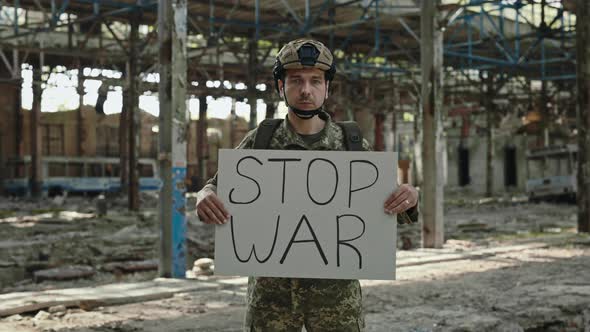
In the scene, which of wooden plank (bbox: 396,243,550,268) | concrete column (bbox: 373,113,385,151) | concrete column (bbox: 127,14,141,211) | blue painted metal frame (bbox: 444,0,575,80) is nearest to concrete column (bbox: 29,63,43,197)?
concrete column (bbox: 127,14,141,211)

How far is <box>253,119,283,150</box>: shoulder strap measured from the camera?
2455 millimetres

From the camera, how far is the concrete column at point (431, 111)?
9898 mm

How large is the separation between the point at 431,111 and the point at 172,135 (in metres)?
4.14

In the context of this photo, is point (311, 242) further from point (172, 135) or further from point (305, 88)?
point (172, 135)

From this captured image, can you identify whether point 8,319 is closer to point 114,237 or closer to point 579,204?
point 114,237

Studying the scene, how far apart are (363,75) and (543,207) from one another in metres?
8.60

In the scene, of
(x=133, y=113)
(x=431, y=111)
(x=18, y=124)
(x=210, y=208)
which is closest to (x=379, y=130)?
(x=18, y=124)

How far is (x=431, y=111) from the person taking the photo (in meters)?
9.87

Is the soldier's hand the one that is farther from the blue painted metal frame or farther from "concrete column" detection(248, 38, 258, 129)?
"concrete column" detection(248, 38, 258, 129)

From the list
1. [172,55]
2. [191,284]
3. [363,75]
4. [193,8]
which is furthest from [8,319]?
[363,75]

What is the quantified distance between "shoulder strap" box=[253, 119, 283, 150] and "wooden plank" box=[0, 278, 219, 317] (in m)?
3.86

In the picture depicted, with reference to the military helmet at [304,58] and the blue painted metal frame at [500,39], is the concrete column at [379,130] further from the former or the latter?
the military helmet at [304,58]

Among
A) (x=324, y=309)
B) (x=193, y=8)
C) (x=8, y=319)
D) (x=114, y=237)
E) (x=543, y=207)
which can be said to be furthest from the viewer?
(x=543, y=207)

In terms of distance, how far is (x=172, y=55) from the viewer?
24.3ft
